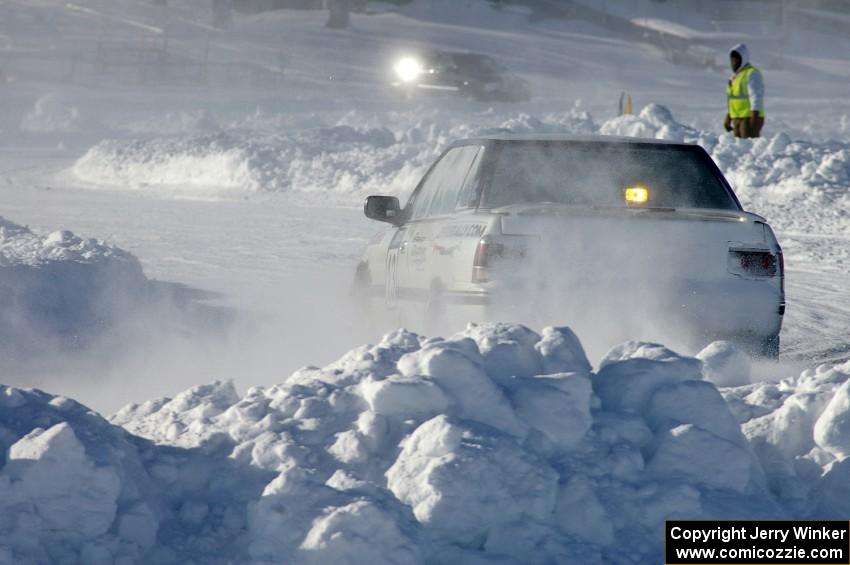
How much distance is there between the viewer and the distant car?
138 feet

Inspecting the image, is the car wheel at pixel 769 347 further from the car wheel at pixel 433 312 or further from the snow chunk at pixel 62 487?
the snow chunk at pixel 62 487

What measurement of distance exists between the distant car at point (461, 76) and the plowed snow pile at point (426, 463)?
36848mm

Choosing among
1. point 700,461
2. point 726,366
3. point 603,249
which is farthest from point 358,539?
point 603,249

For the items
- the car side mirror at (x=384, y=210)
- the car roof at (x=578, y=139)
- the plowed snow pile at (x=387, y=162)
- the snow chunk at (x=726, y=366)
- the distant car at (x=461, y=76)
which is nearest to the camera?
Result: the snow chunk at (x=726, y=366)

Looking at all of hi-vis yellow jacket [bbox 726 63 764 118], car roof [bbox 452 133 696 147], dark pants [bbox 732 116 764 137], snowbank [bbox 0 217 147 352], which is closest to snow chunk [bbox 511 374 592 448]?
car roof [bbox 452 133 696 147]

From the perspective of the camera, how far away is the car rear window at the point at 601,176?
7.57m

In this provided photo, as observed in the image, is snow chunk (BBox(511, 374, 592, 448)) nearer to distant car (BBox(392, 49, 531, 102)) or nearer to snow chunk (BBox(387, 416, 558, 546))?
snow chunk (BBox(387, 416, 558, 546))

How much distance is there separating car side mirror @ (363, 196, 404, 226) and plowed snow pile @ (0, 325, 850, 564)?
311cm

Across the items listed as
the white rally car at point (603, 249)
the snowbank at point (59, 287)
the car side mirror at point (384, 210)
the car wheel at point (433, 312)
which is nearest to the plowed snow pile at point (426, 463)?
the white rally car at point (603, 249)

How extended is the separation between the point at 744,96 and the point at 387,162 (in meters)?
6.07

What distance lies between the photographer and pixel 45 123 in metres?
37.2

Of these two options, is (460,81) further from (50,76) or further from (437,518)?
(437,518)

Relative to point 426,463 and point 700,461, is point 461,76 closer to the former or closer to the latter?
point 700,461

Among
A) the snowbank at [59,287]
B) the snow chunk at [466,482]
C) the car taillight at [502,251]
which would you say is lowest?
the snowbank at [59,287]
